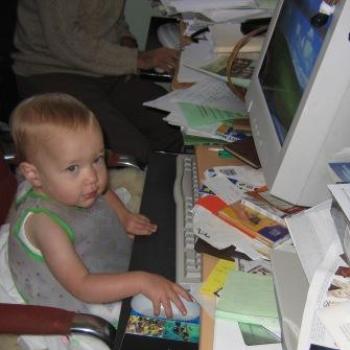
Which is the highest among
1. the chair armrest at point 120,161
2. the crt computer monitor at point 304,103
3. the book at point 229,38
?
the crt computer monitor at point 304,103

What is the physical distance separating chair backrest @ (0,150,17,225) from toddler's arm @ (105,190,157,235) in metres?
0.24

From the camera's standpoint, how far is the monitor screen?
2.71 ft

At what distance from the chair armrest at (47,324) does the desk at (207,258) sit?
182 mm

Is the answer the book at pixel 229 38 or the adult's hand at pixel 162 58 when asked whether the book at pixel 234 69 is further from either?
the adult's hand at pixel 162 58

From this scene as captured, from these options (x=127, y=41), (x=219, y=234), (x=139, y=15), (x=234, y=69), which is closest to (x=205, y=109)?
(x=234, y=69)

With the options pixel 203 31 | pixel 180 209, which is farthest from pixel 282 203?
pixel 203 31

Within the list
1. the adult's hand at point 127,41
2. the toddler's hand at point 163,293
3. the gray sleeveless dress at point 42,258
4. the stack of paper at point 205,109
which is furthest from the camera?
the adult's hand at point 127,41

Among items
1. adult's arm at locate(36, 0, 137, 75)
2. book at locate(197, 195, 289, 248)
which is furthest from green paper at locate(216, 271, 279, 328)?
adult's arm at locate(36, 0, 137, 75)

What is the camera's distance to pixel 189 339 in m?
0.76

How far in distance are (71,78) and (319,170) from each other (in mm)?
1221

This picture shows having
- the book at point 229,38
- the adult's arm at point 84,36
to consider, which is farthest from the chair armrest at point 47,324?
the adult's arm at point 84,36

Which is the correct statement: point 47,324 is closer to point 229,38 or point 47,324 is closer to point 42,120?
point 42,120

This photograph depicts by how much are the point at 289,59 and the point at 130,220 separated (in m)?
0.52

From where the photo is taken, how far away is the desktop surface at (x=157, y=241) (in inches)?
29.3
